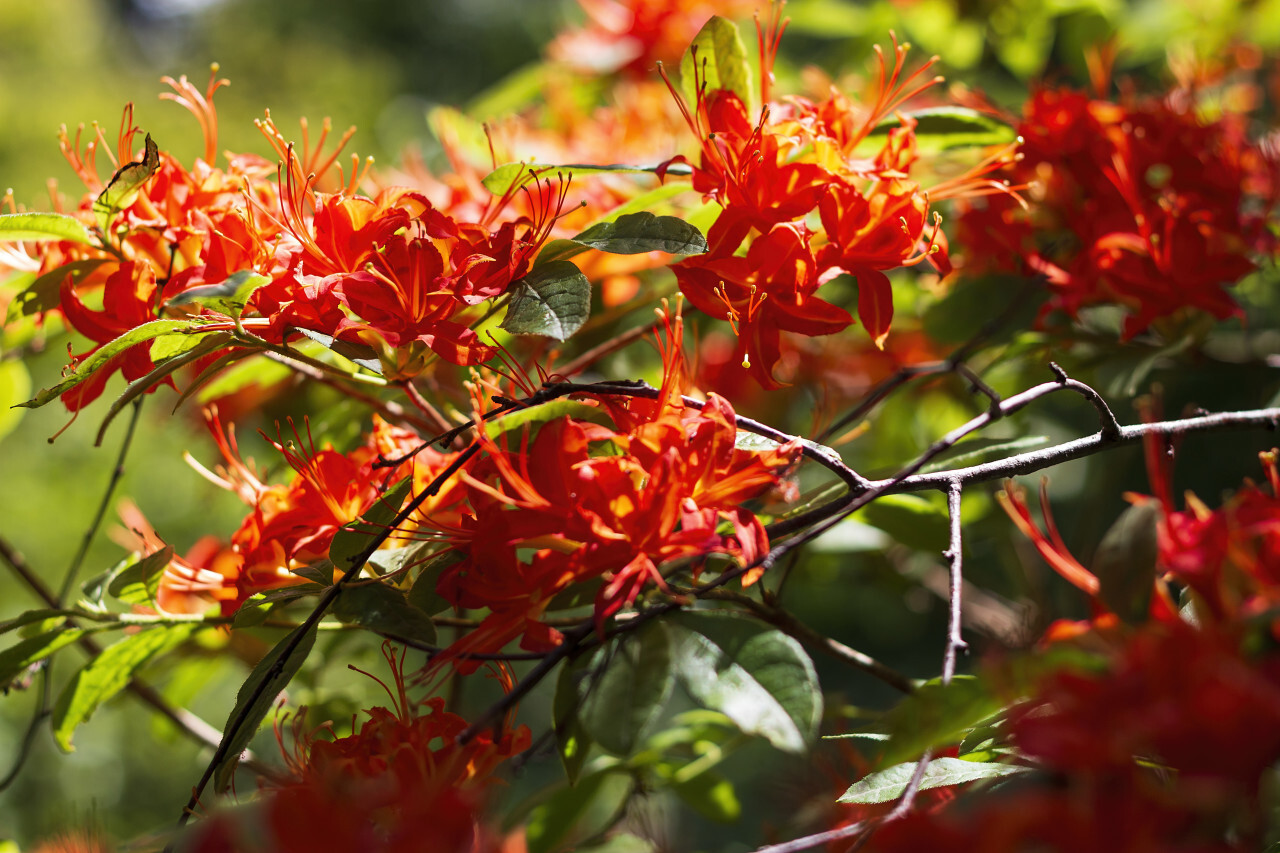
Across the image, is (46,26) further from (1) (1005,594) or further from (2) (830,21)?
(1) (1005,594)

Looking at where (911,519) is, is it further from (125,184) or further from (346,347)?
(125,184)

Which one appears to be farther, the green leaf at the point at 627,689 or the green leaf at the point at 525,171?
the green leaf at the point at 525,171

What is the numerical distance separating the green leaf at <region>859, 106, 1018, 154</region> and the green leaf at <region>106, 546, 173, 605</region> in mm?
532

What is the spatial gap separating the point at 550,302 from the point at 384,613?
0.18m

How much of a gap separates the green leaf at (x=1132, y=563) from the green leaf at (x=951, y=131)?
1.11 ft

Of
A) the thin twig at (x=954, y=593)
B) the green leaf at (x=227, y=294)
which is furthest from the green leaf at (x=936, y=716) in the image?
the green leaf at (x=227, y=294)

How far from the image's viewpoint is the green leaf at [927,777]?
0.46 metres

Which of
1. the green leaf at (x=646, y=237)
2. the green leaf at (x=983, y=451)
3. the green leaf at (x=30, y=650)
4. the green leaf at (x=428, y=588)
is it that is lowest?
the green leaf at (x=983, y=451)

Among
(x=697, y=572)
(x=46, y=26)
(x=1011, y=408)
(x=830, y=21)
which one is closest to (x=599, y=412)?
(x=697, y=572)

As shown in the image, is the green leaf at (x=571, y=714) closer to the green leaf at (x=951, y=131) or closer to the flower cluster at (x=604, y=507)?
the flower cluster at (x=604, y=507)

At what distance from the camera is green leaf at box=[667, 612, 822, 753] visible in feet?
1.38

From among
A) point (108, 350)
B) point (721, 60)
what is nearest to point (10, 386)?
point (108, 350)

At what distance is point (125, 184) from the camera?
0.54 m

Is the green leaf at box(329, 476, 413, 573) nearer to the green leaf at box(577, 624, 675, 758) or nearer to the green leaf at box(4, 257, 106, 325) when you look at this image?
the green leaf at box(577, 624, 675, 758)
